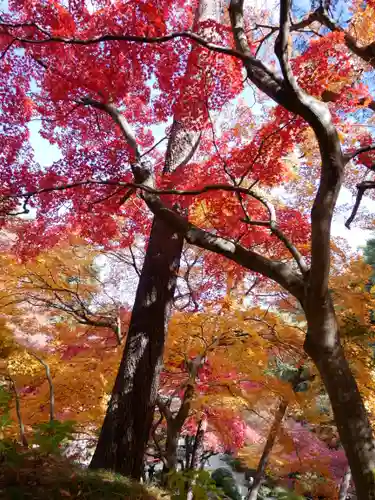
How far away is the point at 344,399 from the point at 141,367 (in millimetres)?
2771

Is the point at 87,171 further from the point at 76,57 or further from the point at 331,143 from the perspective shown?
the point at 331,143

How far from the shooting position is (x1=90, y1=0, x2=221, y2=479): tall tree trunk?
4.44m

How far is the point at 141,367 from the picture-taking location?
4898 millimetres

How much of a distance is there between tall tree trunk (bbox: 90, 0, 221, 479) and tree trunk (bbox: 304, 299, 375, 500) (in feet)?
8.10

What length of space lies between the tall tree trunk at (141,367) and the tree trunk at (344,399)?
247 cm

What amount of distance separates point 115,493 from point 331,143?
350cm

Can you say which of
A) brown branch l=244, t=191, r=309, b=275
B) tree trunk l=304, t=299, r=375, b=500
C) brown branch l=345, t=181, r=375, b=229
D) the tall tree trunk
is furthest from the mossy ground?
brown branch l=345, t=181, r=375, b=229

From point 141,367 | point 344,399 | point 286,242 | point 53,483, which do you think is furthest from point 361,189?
point 53,483

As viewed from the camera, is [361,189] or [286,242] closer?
[286,242]

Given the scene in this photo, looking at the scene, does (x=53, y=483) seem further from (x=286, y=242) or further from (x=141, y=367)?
(x=286, y=242)

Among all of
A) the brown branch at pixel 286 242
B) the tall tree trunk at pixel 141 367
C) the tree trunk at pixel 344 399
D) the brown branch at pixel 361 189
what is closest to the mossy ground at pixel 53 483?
the tall tree trunk at pixel 141 367

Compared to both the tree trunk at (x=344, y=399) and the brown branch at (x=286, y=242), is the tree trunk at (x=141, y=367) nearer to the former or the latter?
the brown branch at (x=286, y=242)

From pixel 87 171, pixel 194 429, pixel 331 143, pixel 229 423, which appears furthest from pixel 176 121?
pixel 194 429

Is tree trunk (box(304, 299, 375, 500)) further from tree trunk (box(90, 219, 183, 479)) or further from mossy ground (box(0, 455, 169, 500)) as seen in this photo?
tree trunk (box(90, 219, 183, 479))
